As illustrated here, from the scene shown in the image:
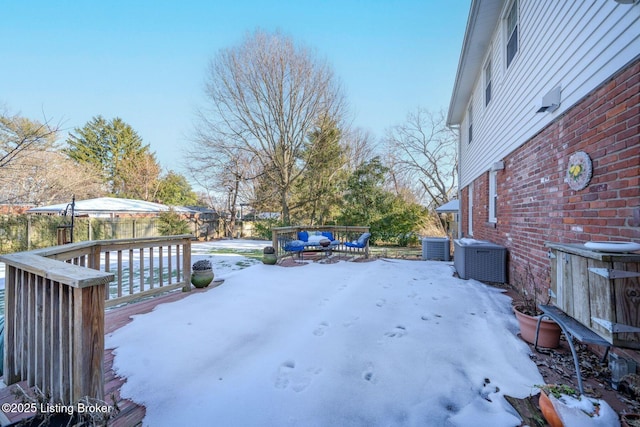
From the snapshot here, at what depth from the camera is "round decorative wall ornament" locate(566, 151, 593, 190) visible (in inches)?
95.4

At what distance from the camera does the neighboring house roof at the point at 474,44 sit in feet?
15.8

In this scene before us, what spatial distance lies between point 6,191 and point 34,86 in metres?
6.88

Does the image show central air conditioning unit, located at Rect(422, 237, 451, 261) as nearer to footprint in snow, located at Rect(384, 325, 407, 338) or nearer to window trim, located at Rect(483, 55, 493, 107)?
window trim, located at Rect(483, 55, 493, 107)

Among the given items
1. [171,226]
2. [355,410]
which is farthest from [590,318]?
[171,226]

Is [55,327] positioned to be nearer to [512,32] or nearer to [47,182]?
[512,32]

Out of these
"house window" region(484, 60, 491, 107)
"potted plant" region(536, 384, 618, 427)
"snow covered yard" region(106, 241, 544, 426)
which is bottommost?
"snow covered yard" region(106, 241, 544, 426)

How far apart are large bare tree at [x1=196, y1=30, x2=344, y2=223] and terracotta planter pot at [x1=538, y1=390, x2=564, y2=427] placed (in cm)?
1238

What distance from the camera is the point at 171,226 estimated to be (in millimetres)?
14406

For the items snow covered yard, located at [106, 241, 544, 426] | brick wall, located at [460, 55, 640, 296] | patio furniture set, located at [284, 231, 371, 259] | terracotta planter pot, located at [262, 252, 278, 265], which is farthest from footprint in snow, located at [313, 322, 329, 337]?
patio furniture set, located at [284, 231, 371, 259]

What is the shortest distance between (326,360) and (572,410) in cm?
156

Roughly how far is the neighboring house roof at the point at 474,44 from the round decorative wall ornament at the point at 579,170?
358cm

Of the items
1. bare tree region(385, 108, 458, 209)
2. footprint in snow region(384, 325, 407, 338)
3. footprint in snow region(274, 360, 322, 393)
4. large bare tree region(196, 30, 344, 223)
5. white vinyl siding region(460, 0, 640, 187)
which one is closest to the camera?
footprint in snow region(274, 360, 322, 393)

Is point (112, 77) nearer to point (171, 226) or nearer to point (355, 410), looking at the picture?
point (171, 226)

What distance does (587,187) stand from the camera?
245cm
